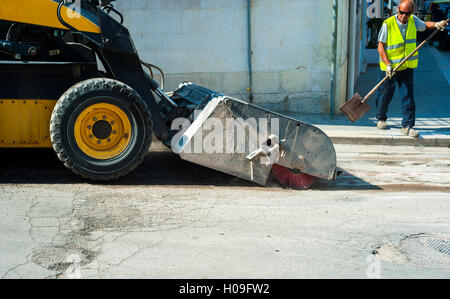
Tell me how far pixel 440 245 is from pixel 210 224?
1978 mm

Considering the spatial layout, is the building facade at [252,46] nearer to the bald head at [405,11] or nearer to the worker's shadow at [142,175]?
the bald head at [405,11]

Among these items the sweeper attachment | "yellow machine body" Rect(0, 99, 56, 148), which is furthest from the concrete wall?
"yellow machine body" Rect(0, 99, 56, 148)

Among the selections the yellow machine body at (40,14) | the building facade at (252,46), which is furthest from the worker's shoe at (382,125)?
the yellow machine body at (40,14)

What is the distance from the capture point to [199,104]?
270 inches

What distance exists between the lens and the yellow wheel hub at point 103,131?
640cm

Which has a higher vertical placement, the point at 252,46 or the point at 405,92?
the point at 252,46

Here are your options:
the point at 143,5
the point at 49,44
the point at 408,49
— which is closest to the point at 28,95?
the point at 49,44

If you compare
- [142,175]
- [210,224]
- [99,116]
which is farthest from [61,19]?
[210,224]

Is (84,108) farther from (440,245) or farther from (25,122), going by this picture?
(440,245)

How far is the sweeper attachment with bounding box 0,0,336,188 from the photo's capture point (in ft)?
20.7

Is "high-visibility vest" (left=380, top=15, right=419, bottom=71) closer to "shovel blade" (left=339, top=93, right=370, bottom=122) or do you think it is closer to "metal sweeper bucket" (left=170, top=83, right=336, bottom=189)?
"shovel blade" (left=339, top=93, right=370, bottom=122)

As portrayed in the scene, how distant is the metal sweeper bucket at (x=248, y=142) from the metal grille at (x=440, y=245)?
5.51 ft

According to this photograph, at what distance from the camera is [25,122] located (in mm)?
6383

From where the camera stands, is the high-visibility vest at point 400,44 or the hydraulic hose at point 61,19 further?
the high-visibility vest at point 400,44
